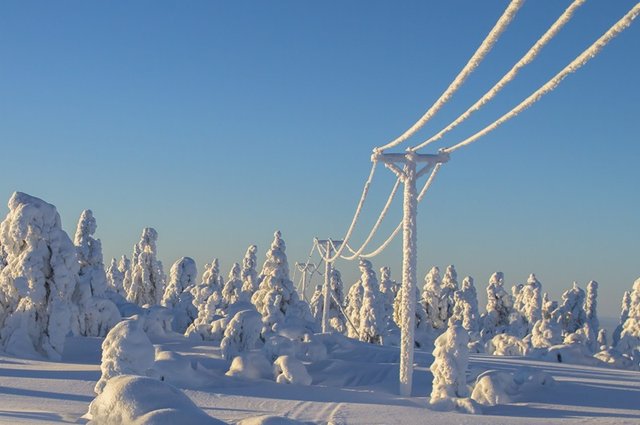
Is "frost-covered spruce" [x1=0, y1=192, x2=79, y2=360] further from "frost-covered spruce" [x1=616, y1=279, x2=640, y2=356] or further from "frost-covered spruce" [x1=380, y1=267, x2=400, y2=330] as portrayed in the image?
"frost-covered spruce" [x1=380, y1=267, x2=400, y2=330]

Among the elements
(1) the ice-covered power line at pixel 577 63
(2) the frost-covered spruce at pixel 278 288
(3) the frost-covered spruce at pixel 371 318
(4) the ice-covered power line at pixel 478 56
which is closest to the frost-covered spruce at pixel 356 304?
(3) the frost-covered spruce at pixel 371 318

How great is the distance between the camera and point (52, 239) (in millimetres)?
27812

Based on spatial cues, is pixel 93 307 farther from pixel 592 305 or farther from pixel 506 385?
pixel 592 305

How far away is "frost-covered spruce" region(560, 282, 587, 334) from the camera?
58.5 metres

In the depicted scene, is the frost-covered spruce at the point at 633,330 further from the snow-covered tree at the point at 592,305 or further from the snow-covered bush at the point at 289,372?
the snow-covered bush at the point at 289,372

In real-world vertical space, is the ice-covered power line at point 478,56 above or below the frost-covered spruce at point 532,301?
above

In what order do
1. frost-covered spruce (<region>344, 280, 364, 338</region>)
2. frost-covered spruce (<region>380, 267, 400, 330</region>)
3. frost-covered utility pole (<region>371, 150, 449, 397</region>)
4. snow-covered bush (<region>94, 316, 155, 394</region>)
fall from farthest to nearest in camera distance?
frost-covered spruce (<region>380, 267, 400, 330</region>) → frost-covered spruce (<region>344, 280, 364, 338</region>) → frost-covered utility pole (<region>371, 150, 449, 397</region>) → snow-covered bush (<region>94, 316, 155, 394</region>)

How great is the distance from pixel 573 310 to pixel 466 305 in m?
8.82

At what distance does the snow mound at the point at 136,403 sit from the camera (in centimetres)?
772

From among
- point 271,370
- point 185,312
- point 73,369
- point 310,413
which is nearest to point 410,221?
point 310,413

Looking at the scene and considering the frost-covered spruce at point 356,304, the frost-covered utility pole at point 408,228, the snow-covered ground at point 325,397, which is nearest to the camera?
the snow-covered ground at point 325,397

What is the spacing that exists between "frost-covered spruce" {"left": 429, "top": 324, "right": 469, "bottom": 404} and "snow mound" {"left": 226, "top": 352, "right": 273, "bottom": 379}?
5.90 metres

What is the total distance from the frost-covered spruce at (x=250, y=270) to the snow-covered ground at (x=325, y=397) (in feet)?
103

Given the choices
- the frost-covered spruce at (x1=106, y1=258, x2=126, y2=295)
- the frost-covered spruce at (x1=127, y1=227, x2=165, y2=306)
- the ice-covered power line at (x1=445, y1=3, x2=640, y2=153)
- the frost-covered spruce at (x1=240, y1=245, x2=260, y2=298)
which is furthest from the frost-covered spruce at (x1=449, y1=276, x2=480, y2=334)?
the ice-covered power line at (x1=445, y1=3, x2=640, y2=153)
